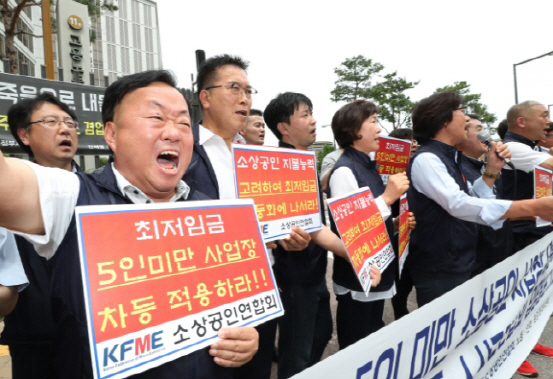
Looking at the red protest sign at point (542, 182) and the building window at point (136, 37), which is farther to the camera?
the building window at point (136, 37)

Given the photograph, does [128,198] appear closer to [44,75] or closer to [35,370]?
[35,370]

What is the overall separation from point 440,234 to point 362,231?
67cm

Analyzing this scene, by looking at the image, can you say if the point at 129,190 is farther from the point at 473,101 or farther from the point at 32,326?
the point at 473,101

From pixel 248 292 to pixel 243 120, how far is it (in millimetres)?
1131

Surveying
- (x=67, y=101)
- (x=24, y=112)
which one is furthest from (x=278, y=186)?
(x=67, y=101)

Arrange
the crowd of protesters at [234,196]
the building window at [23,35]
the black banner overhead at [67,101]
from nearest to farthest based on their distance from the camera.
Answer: the crowd of protesters at [234,196], the black banner overhead at [67,101], the building window at [23,35]

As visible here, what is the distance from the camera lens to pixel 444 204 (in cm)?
233

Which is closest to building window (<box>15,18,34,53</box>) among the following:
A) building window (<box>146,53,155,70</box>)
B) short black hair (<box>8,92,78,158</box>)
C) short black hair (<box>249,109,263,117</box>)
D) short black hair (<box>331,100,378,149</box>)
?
short black hair (<box>249,109,263,117</box>)

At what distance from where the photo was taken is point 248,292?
3.87 ft

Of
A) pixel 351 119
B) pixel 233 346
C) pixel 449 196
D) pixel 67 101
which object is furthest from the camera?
pixel 67 101

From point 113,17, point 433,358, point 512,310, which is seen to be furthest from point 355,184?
point 113,17

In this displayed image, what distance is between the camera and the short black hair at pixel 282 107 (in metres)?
2.70

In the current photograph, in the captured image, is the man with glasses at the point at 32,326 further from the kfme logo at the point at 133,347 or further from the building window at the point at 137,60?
the building window at the point at 137,60

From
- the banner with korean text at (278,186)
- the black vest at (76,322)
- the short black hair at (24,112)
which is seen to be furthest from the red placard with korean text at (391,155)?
the black vest at (76,322)
